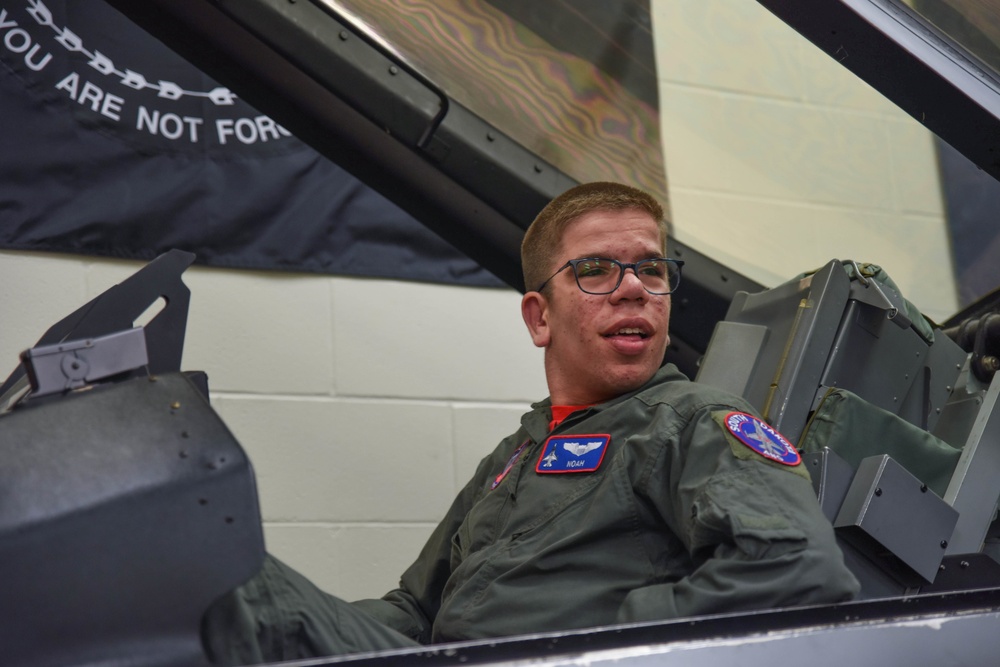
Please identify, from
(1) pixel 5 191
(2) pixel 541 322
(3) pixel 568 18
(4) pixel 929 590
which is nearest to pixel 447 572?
(2) pixel 541 322

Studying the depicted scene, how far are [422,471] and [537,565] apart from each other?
1375mm

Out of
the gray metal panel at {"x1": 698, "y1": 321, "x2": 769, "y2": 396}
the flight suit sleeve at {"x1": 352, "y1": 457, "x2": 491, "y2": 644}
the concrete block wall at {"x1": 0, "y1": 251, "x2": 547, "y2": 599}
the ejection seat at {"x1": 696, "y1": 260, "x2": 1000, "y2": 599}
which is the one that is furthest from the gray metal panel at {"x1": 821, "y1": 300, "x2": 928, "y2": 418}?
the concrete block wall at {"x1": 0, "y1": 251, "x2": 547, "y2": 599}

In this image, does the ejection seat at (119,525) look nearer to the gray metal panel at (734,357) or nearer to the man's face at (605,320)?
the man's face at (605,320)

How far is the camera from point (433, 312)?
2.59 m

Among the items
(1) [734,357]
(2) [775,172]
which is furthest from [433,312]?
(1) [734,357]

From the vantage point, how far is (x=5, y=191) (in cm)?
222

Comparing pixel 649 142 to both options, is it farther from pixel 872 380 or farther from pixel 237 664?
pixel 237 664

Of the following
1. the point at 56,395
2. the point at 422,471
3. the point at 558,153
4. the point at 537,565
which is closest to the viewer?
the point at 56,395

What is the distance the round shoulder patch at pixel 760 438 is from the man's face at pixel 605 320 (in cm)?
26

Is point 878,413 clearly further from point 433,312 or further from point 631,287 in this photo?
point 433,312

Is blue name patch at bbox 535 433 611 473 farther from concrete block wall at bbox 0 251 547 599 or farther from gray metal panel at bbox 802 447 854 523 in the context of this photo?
concrete block wall at bbox 0 251 547 599

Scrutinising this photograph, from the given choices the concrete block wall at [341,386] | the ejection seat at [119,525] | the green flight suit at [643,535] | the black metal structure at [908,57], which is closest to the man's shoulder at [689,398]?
the green flight suit at [643,535]

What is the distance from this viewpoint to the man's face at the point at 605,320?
1.36 metres

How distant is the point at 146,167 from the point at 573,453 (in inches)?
57.7
